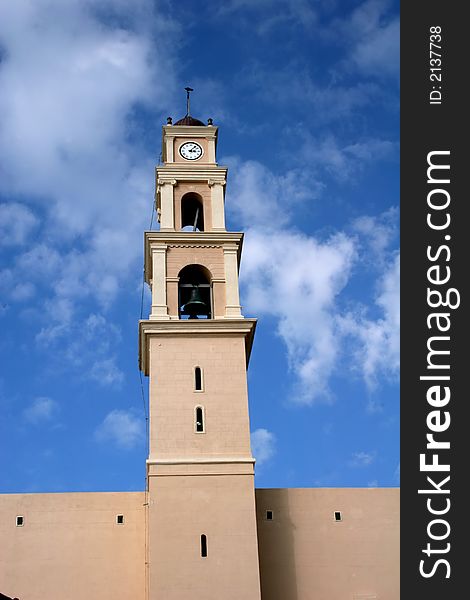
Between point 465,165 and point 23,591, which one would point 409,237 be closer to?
point 465,165

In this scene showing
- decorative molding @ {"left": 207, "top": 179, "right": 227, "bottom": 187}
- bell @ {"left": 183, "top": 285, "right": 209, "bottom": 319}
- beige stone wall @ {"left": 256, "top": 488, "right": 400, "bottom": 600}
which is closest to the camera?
beige stone wall @ {"left": 256, "top": 488, "right": 400, "bottom": 600}

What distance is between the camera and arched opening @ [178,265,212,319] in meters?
29.5

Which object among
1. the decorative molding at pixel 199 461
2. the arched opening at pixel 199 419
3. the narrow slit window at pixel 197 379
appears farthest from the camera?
the narrow slit window at pixel 197 379

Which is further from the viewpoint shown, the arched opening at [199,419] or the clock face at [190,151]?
the clock face at [190,151]

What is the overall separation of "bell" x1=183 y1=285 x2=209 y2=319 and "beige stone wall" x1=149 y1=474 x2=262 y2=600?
5593 mm

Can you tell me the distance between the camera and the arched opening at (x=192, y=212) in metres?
31.7

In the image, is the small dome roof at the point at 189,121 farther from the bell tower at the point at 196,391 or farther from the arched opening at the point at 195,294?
the arched opening at the point at 195,294

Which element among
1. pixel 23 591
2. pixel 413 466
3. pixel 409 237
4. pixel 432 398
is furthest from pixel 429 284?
pixel 23 591

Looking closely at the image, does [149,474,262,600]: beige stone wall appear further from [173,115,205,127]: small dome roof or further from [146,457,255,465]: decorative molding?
[173,115,205,127]: small dome roof

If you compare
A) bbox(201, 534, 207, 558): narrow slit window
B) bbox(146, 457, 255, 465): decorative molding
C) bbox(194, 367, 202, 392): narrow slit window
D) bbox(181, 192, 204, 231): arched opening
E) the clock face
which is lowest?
bbox(201, 534, 207, 558): narrow slit window

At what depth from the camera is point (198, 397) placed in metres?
27.4

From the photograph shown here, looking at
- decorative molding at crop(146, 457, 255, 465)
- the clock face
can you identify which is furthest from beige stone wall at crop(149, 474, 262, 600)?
the clock face

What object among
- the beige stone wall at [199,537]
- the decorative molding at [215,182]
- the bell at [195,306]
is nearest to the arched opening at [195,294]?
the bell at [195,306]

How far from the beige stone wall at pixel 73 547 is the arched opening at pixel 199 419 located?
2594mm
